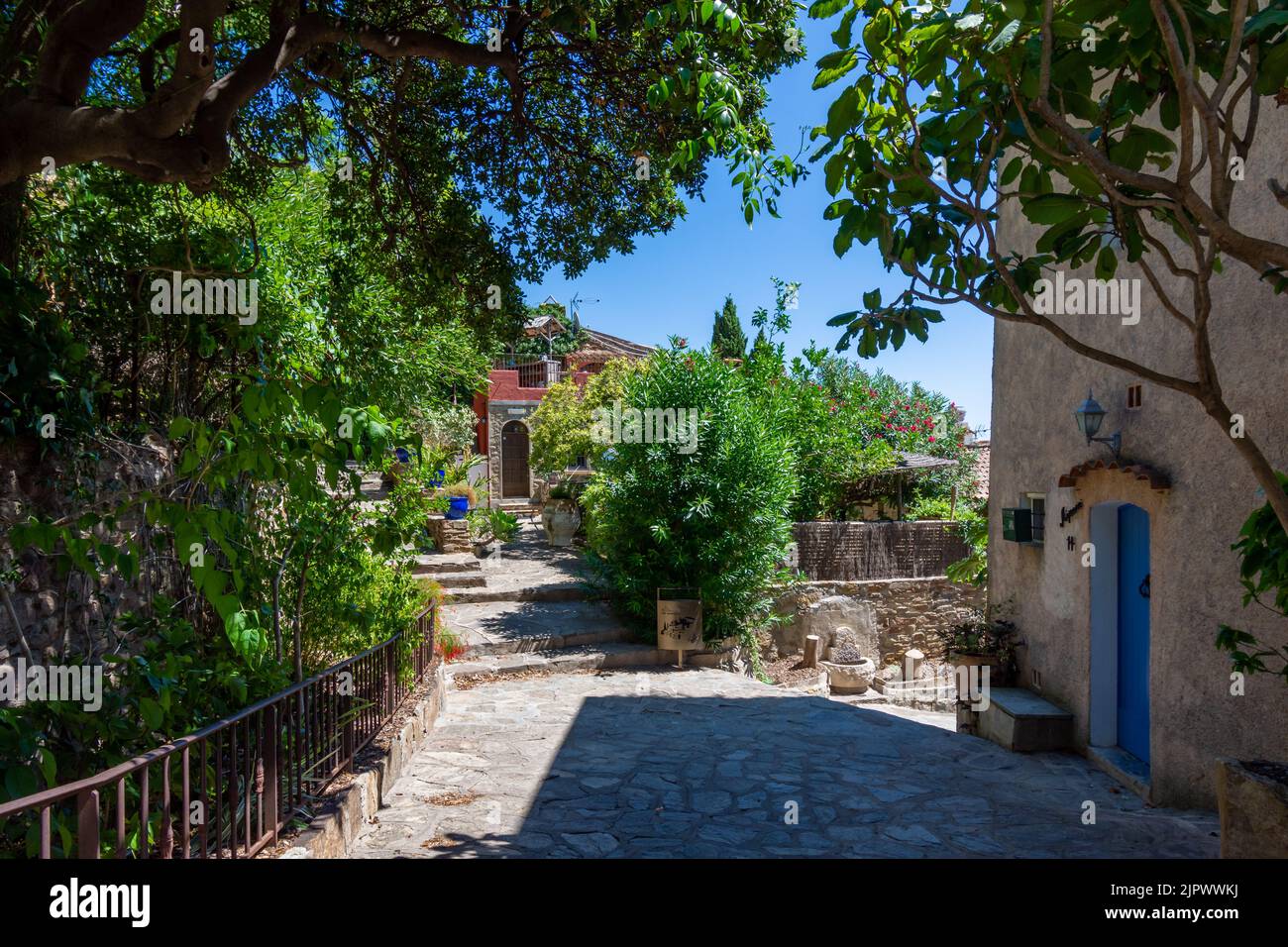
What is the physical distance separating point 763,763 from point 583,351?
85.7ft

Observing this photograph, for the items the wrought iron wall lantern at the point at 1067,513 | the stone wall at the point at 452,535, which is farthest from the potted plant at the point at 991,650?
the stone wall at the point at 452,535

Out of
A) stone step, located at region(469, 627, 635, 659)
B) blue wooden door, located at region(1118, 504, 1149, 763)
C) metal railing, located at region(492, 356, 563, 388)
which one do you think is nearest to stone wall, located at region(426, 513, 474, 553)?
stone step, located at region(469, 627, 635, 659)

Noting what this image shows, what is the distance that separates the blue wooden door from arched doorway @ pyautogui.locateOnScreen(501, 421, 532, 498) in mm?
22818

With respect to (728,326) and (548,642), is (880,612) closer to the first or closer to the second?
(548,642)

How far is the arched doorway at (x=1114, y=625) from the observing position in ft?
20.2

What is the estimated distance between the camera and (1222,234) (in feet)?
8.81

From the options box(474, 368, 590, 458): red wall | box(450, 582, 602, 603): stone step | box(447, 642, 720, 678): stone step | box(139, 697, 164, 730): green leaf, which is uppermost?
box(474, 368, 590, 458): red wall

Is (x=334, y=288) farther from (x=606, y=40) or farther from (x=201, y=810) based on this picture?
(x=201, y=810)

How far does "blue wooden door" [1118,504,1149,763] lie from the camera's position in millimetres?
5949

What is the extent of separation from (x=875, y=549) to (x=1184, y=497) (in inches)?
361

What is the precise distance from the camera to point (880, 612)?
14.2 m

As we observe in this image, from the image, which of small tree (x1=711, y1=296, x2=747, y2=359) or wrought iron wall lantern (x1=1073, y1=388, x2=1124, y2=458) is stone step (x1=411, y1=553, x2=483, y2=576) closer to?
wrought iron wall lantern (x1=1073, y1=388, x2=1124, y2=458)

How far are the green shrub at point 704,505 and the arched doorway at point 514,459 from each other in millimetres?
17089

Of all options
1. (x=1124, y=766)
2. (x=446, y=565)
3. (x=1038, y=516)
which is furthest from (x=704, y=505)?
(x=1124, y=766)
